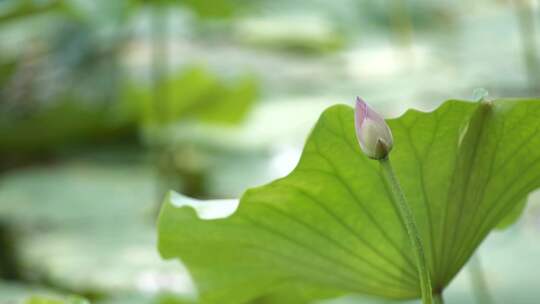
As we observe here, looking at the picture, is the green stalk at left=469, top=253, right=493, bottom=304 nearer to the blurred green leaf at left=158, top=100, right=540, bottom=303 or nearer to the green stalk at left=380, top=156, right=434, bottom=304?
the blurred green leaf at left=158, top=100, right=540, bottom=303

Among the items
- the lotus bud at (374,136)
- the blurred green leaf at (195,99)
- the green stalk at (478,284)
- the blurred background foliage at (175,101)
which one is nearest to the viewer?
the lotus bud at (374,136)

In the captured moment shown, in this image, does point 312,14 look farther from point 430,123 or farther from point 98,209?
point 430,123

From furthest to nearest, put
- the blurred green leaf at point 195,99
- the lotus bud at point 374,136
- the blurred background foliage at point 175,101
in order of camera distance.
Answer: the blurred green leaf at point 195,99 → the blurred background foliage at point 175,101 → the lotus bud at point 374,136

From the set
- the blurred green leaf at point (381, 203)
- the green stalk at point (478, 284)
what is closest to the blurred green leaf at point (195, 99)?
the green stalk at point (478, 284)

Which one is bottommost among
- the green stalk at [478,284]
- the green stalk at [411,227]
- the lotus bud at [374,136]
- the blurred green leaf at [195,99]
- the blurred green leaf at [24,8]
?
the green stalk at [411,227]

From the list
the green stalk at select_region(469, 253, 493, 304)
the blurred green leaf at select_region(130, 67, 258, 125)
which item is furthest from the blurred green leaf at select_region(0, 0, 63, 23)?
the green stalk at select_region(469, 253, 493, 304)

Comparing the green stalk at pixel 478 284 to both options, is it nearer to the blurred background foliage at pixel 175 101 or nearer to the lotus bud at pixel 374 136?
the blurred background foliage at pixel 175 101

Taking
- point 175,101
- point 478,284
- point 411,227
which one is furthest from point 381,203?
point 175,101

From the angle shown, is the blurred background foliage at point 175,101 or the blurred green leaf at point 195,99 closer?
the blurred background foliage at point 175,101
